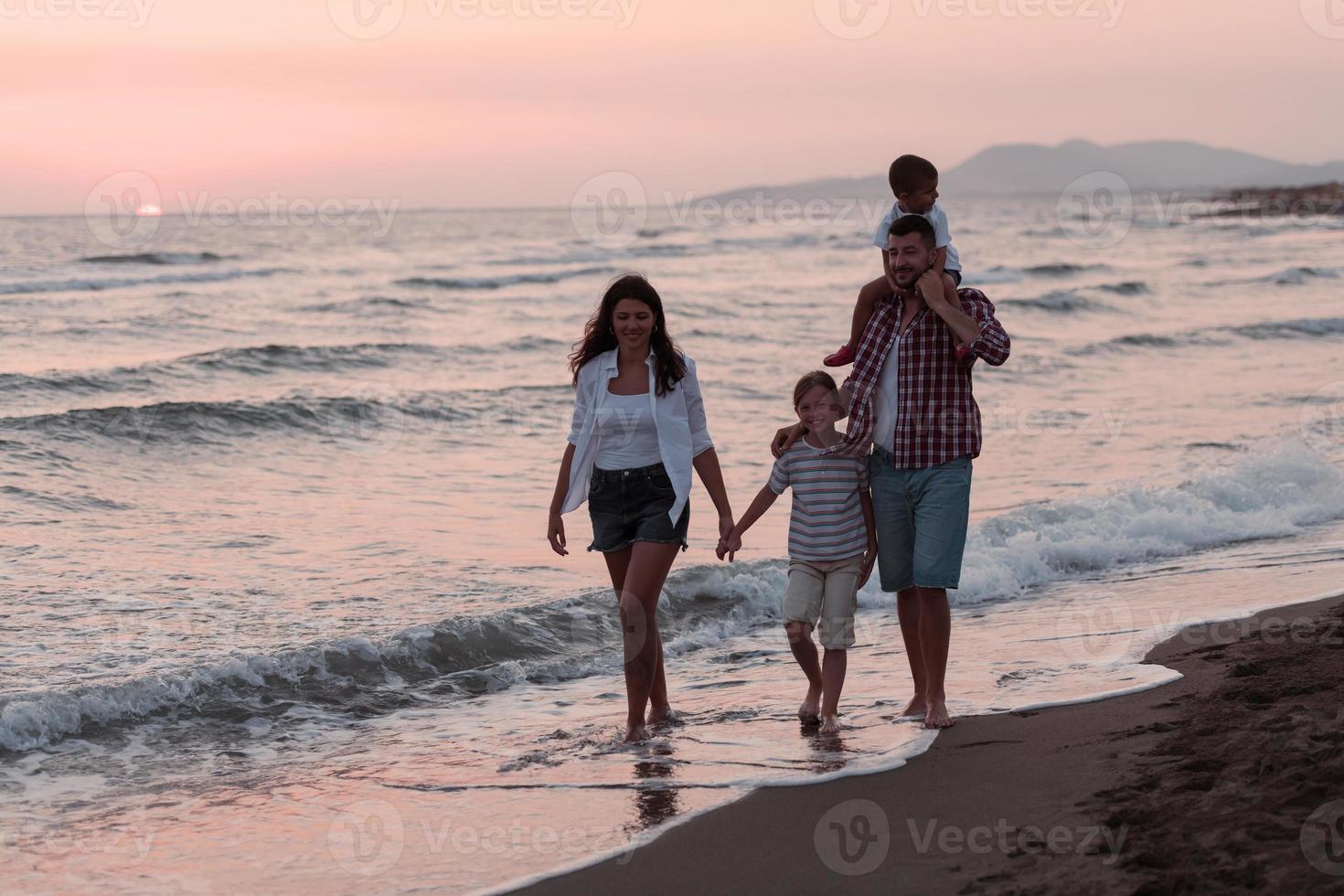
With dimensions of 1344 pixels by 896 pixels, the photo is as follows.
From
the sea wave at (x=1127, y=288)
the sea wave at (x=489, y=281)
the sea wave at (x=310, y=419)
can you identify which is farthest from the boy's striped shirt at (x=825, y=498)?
the sea wave at (x=489, y=281)

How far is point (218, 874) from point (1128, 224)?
7269cm

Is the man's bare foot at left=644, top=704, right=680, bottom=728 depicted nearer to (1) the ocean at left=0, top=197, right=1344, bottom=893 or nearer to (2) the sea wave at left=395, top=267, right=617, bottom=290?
(1) the ocean at left=0, top=197, right=1344, bottom=893

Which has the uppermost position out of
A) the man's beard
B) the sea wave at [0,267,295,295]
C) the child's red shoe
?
the sea wave at [0,267,295,295]

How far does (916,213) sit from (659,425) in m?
1.33

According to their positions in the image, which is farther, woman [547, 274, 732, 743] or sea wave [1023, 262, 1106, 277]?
sea wave [1023, 262, 1106, 277]

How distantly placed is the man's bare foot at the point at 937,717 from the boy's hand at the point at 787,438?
119 centimetres

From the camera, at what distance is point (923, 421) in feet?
16.2

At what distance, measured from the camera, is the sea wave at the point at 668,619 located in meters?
6.11

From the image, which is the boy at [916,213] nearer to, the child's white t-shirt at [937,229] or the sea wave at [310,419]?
the child's white t-shirt at [937,229]

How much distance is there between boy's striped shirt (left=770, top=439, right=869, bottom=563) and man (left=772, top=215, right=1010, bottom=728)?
73mm

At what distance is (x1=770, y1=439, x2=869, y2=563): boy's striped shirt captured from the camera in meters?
5.18

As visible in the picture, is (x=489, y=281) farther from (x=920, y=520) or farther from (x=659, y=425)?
(x=920, y=520)

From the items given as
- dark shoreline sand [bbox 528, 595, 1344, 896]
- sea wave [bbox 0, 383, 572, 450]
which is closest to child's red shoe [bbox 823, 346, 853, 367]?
dark shoreline sand [bbox 528, 595, 1344, 896]

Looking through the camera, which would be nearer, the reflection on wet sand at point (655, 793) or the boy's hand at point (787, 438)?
the reflection on wet sand at point (655, 793)
